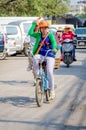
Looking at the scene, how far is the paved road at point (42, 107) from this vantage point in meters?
8.99

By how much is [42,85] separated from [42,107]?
1.80 feet

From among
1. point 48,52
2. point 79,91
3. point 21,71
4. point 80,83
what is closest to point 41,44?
point 48,52

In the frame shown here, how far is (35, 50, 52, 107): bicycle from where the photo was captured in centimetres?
1085

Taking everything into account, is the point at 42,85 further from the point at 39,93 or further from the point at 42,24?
the point at 42,24

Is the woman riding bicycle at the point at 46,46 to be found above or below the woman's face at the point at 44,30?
below

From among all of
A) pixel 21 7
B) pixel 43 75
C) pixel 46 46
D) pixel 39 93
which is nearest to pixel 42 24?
pixel 46 46

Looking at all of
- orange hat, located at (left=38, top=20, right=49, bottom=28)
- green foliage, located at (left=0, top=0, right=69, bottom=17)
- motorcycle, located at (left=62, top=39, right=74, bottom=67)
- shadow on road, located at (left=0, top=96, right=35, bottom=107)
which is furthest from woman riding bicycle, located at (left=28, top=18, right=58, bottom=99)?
green foliage, located at (left=0, top=0, right=69, bottom=17)

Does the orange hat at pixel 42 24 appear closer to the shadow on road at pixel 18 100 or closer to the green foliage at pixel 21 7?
the shadow on road at pixel 18 100

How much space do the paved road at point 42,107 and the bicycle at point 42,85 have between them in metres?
0.20

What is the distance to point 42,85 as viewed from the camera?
1112 centimetres

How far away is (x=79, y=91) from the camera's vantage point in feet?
44.4

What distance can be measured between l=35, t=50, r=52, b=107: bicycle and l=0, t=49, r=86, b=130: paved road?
196 mm

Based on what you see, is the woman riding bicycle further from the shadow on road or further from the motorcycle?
the motorcycle

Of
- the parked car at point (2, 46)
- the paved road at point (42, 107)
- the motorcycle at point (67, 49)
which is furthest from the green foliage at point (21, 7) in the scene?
the paved road at point (42, 107)
